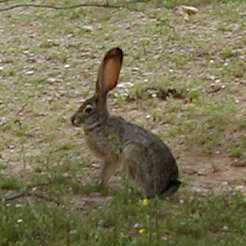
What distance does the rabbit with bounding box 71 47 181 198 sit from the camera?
6.66m

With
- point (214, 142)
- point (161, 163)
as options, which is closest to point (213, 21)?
point (214, 142)

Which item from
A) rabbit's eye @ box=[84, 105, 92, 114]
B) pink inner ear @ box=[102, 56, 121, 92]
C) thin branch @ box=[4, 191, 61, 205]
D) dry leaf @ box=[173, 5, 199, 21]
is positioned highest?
pink inner ear @ box=[102, 56, 121, 92]

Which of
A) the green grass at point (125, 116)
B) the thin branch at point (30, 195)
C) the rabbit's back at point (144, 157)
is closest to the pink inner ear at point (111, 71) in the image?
the rabbit's back at point (144, 157)

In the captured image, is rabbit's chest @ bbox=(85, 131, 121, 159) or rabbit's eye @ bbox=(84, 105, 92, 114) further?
rabbit's eye @ bbox=(84, 105, 92, 114)

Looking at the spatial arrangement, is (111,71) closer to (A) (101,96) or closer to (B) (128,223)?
(A) (101,96)

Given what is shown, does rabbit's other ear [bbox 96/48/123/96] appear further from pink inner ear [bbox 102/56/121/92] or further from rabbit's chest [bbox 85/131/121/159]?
rabbit's chest [bbox 85/131/121/159]

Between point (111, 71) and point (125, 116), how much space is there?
1.79m

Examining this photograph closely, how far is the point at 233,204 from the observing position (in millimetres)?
6320

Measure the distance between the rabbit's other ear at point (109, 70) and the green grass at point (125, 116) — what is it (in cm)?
64

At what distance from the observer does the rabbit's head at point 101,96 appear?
23.0ft

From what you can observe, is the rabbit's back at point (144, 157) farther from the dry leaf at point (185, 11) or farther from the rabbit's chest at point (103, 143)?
the dry leaf at point (185, 11)

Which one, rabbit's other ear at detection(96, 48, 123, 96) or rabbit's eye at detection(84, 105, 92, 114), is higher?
rabbit's other ear at detection(96, 48, 123, 96)

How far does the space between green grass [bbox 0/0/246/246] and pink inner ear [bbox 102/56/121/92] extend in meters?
0.68

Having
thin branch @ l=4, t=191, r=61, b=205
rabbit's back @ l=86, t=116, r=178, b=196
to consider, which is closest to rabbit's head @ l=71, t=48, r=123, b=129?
rabbit's back @ l=86, t=116, r=178, b=196
